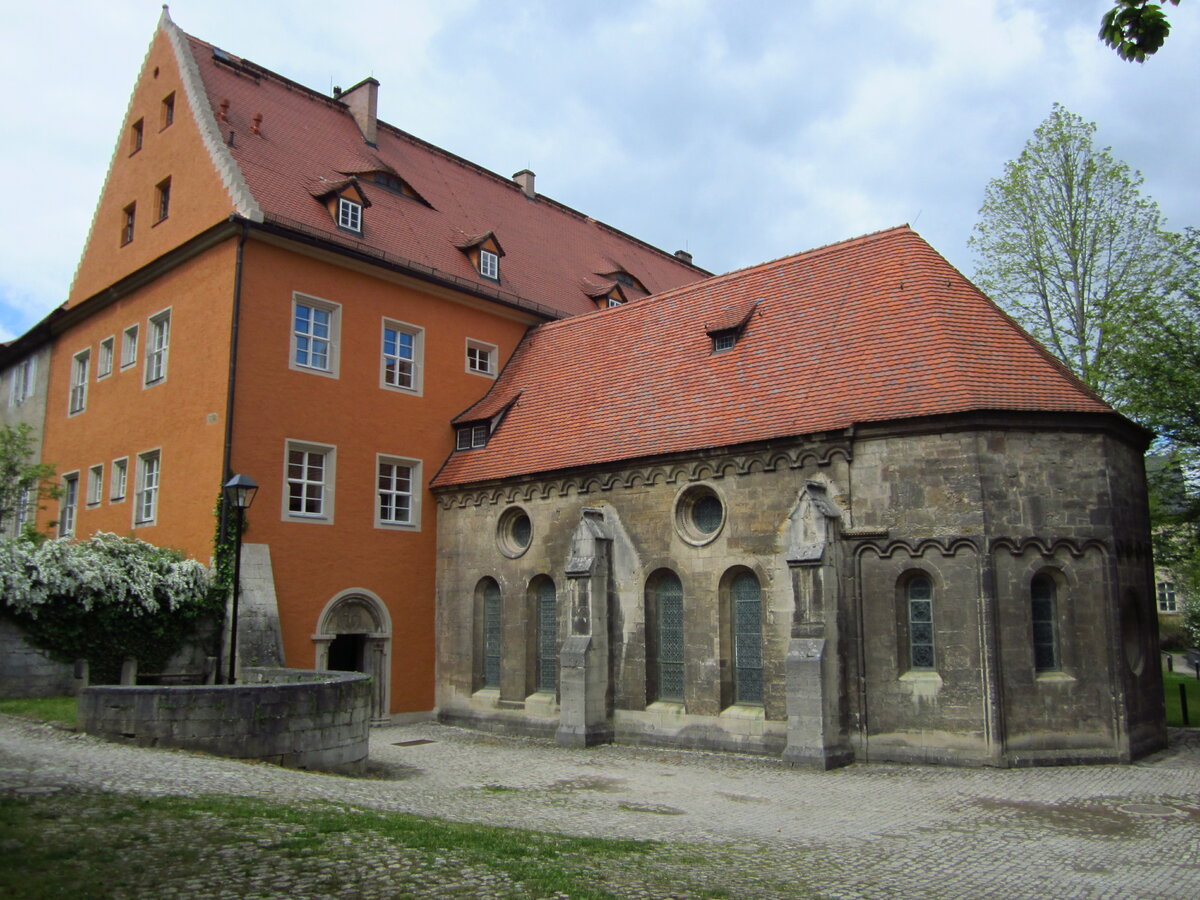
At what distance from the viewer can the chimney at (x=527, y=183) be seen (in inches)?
1288

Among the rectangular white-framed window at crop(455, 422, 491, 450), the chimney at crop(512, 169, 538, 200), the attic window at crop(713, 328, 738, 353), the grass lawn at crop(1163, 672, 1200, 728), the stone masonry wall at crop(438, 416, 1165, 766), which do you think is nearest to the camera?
the stone masonry wall at crop(438, 416, 1165, 766)

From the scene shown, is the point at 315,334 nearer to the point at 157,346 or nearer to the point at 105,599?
the point at 157,346

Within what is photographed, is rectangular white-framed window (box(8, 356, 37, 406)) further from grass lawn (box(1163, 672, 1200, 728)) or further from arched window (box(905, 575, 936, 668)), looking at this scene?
grass lawn (box(1163, 672, 1200, 728))

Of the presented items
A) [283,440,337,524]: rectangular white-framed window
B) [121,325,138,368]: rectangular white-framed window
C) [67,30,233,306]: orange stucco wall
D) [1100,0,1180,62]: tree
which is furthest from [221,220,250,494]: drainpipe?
[1100,0,1180,62]: tree

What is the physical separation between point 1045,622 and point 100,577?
1597cm

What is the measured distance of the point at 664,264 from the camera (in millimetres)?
37219

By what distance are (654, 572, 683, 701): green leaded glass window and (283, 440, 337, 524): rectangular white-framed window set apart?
752cm

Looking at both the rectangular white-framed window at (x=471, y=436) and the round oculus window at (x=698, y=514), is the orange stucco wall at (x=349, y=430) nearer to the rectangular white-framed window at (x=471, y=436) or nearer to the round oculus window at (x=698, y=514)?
the rectangular white-framed window at (x=471, y=436)

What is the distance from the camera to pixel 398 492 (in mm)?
22797

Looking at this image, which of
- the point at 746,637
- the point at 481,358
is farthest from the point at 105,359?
the point at 746,637

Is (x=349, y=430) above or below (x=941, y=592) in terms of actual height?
above

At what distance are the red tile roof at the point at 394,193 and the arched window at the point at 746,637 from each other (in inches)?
444

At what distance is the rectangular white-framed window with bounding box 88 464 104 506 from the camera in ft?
79.1

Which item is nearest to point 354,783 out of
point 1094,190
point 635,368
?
point 635,368
